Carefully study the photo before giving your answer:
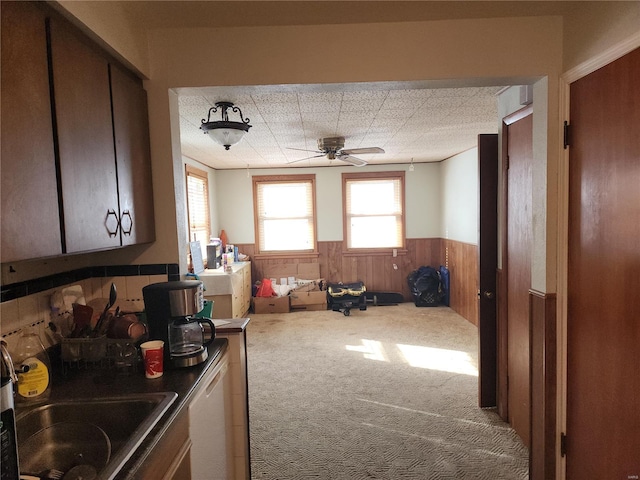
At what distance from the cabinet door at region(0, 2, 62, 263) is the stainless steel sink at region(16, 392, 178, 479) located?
1.79 ft

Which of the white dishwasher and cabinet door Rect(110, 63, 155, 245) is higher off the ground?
cabinet door Rect(110, 63, 155, 245)

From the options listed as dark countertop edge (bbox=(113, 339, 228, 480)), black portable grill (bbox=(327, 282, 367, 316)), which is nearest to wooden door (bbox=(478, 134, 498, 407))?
dark countertop edge (bbox=(113, 339, 228, 480))

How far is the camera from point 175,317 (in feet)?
5.34

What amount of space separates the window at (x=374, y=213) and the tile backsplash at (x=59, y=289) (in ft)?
15.0

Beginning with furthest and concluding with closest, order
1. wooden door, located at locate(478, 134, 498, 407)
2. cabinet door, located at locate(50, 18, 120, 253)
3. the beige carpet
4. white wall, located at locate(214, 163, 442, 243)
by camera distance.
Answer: white wall, located at locate(214, 163, 442, 243)
wooden door, located at locate(478, 134, 498, 407)
the beige carpet
cabinet door, located at locate(50, 18, 120, 253)

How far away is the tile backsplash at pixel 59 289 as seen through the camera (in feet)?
4.63

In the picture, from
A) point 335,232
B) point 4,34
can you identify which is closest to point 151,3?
point 4,34

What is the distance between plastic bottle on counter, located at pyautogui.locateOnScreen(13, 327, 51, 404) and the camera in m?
1.28

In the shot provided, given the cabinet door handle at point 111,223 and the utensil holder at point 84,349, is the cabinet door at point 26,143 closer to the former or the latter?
the cabinet door handle at point 111,223

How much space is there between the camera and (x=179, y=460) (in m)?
1.22

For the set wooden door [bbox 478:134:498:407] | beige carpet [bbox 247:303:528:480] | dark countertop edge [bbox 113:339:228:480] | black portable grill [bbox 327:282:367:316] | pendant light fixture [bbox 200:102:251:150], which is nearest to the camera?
dark countertop edge [bbox 113:339:228:480]

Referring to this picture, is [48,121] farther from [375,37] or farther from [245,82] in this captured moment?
[375,37]

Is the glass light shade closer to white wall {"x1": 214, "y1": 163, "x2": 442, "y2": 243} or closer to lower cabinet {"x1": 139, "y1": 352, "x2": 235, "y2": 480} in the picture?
lower cabinet {"x1": 139, "y1": 352, "x2": 235, "y2": 480}

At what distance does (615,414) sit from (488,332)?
1279 mm
